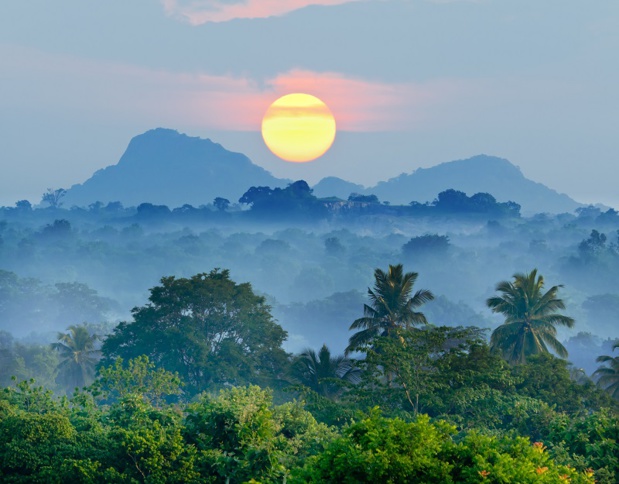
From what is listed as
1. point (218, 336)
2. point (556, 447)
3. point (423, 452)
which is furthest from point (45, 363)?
point (423, 452)

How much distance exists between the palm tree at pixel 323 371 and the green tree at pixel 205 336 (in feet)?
35.6

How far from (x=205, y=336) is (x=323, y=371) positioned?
15.9 metres

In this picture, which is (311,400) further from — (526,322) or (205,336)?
(205,336)

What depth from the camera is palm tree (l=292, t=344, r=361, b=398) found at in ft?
148

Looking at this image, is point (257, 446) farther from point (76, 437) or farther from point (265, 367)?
point (265, 367)

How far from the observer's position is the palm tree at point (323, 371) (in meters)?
45.1

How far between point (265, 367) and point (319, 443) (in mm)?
32708

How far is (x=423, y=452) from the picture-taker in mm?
17641

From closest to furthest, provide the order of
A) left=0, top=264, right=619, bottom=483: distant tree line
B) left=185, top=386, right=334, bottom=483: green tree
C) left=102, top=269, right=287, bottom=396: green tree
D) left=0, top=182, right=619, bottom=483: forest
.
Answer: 1. left=0, top=264, right=619, bottom=483: distant tree line
2. left=0, top=182, right=619, bottom=483: forest
3. left=185, top=386, right=334, bottom=483: green tree
4. left=102, top=269, right=287, bottom=396: green tree

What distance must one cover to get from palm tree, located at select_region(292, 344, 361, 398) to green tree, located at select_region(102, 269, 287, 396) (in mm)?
10843

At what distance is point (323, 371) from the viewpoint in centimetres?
4556

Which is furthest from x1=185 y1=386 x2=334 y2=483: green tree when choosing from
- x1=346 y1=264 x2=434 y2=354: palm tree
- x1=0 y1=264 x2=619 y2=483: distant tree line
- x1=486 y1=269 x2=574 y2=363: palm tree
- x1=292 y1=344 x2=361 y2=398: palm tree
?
x1=486 y1=269 x2=574 y2=363: palm tree

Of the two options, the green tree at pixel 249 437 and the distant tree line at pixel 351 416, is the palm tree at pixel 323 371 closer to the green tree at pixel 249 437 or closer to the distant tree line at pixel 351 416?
the distant tree line at pixel 351 416

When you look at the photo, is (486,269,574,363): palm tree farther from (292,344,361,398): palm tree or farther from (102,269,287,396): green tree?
(102,269,287,396): green tree
